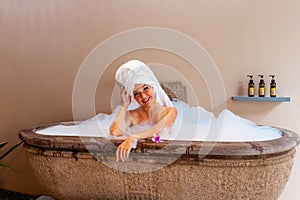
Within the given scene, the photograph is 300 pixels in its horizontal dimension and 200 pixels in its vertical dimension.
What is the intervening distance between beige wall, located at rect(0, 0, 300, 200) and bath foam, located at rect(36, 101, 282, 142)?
29cm

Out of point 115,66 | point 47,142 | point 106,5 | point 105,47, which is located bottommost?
point 47,142

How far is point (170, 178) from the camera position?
1.33m

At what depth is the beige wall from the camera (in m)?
1.86

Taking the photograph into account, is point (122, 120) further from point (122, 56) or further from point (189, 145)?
point (122, 56)

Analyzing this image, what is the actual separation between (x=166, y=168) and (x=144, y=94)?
0.37 meters

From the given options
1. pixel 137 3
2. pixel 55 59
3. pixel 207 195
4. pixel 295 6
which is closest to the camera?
pixel 207 195

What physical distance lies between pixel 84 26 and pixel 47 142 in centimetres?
111

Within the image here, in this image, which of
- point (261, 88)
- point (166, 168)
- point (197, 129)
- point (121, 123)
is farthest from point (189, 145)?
point (261, 88)

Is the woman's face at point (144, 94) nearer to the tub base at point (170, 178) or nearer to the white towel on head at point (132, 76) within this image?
the white towel on head at point (132, 76)

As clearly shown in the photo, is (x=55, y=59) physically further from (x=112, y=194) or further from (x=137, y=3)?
(x=112, y=194)

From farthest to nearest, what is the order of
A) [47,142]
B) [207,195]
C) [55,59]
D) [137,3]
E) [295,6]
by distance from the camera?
[55,59], [137,3], [295,6], [47,142], [207,195]

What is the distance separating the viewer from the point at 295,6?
5.92 ft

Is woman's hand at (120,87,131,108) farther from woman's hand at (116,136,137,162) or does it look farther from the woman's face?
woman's hand at (116,136,137,162)

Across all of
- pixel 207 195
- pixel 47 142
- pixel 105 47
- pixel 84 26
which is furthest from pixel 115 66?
pixel 207 195
